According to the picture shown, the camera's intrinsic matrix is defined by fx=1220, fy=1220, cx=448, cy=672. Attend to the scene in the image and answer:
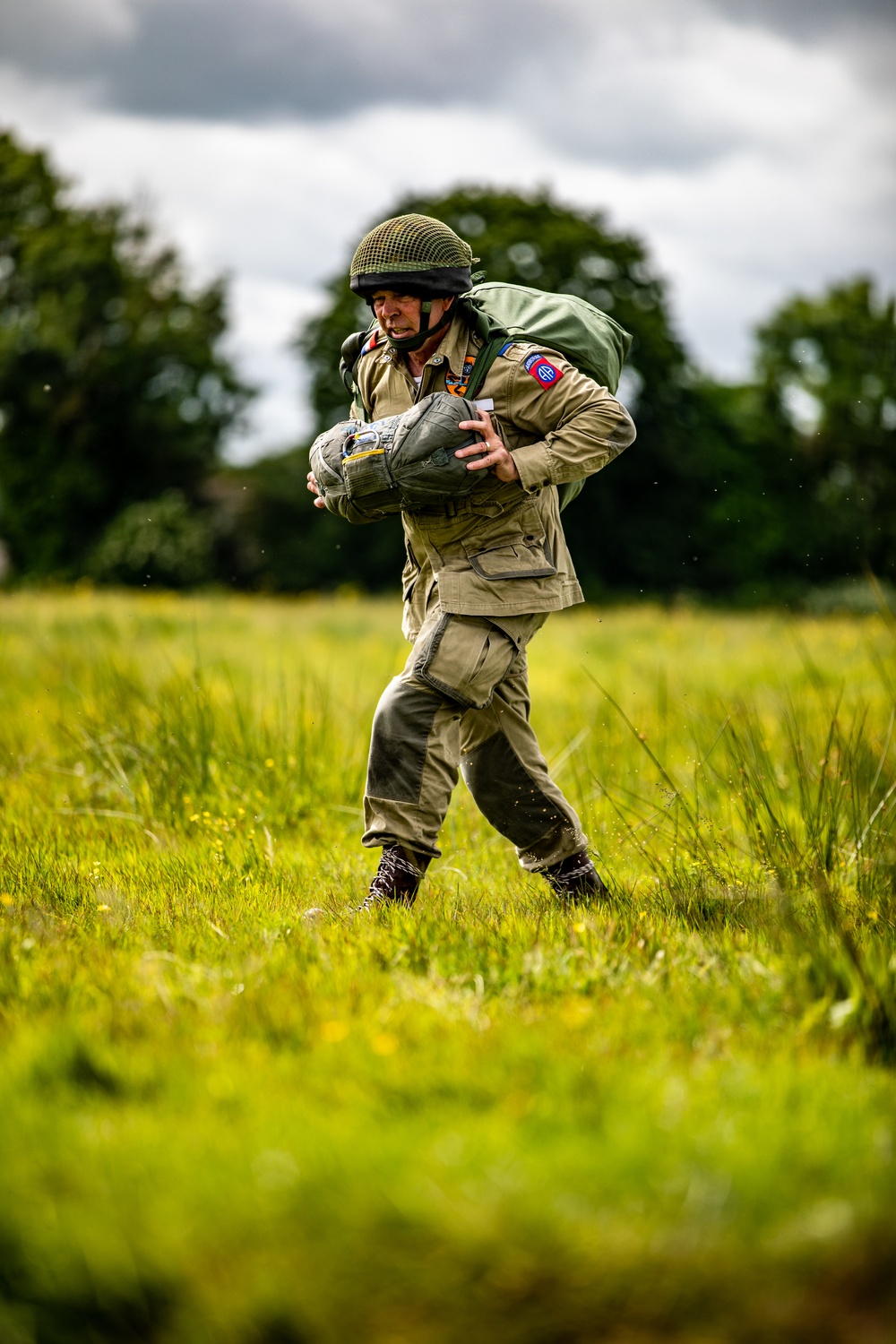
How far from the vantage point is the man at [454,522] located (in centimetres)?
379

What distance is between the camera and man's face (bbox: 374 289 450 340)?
383 cm

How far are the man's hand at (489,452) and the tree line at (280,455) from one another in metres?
25.2

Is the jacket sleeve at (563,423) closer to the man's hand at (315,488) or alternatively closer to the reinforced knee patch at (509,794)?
the man's hand at (315,488)

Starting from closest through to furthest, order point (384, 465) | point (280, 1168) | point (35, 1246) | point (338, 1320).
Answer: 1. point (338, 1320)
2. point (35, 1246)
3. point (280, 1168)
4. point (384, 465)

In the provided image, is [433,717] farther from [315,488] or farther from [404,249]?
[404,249]

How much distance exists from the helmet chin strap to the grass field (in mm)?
1802

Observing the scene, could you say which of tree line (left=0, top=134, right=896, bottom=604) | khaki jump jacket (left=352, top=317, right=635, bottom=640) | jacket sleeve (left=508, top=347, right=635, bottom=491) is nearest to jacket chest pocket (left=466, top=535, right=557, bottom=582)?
khaki jump jacket (left=352, top=317, right=635, bottom=640)

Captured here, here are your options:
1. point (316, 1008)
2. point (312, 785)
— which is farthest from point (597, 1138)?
point (312, 785)

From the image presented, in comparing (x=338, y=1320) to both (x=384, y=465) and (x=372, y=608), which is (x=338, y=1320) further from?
(x=372, y=608)

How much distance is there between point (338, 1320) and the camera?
1914 millimetres

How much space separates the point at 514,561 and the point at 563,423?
1.53 ft

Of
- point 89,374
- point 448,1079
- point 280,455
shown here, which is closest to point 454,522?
point 448,1079

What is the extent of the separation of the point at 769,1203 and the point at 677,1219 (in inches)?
6.8

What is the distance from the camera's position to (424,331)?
3.88 meters
